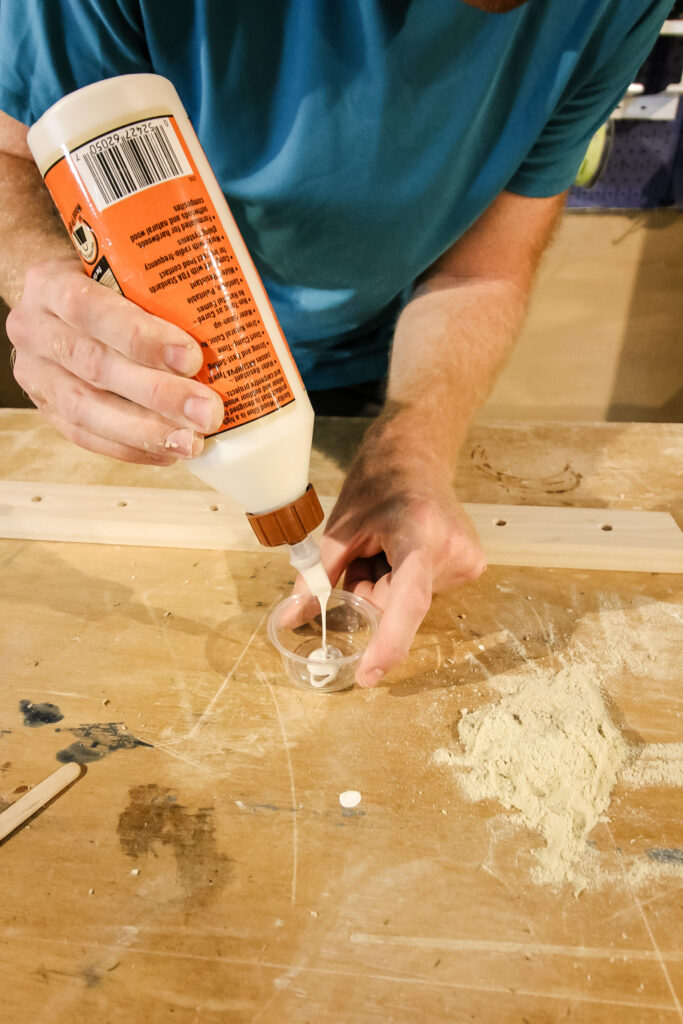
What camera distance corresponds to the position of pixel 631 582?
2.65 ft

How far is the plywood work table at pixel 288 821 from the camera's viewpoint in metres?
0.48

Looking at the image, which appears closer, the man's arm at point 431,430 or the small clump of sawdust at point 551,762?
the small clump of sawdust at point 551,762

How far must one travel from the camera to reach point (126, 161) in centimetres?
46

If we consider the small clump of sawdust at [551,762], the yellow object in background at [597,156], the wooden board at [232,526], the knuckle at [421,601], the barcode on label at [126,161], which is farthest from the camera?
the yellow object in background at [597,156]

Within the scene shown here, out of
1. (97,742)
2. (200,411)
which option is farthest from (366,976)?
(200,411)

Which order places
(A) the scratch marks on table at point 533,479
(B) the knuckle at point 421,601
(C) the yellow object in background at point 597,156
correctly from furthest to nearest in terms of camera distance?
(C) the yellow object in background at point 597,156
(A) the scratch marks on table at point 533,479
(B) the knuckle at point 421,601

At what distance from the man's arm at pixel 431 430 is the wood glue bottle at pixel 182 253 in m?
0.20

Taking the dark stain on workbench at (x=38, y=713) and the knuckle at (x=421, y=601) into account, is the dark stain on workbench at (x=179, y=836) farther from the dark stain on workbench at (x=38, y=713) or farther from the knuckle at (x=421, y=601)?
the knuckle at (x=421, y=601)

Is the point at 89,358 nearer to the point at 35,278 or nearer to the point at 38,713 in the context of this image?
the point at 35,278

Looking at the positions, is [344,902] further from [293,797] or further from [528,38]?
[528,38]

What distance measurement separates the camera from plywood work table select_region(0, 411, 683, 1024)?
0.48 meters

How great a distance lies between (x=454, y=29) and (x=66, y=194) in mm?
471

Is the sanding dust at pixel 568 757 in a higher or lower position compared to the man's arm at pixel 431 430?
lower

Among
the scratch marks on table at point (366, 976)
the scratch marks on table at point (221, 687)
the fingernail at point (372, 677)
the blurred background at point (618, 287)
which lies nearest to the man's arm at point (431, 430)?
the fingernail at point (372, 677)
